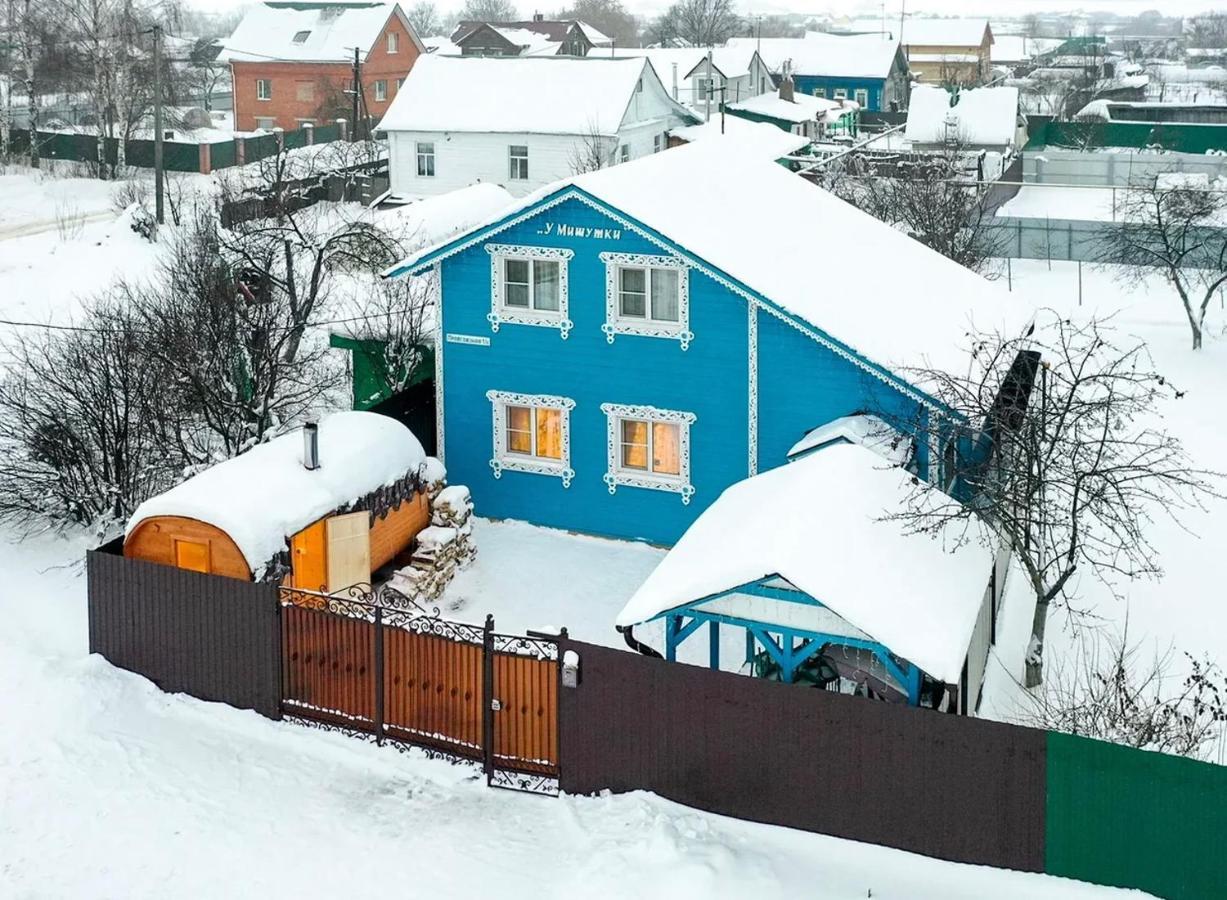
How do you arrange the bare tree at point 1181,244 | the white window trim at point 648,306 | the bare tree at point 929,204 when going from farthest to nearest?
the bare tree at point 929,204 → the bare tree at point 1181,244 → the white window trim at point 648,306

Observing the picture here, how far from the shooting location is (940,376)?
61.5ft

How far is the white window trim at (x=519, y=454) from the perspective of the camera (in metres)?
23.4

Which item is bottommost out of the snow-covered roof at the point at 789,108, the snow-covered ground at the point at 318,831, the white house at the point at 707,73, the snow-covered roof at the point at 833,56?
the snow-covered ground at the point at 318,831

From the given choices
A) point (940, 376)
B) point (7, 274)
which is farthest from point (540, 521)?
point (7, 274)

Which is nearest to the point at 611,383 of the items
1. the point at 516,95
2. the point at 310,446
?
the point at 310,446

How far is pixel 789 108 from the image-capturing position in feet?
251

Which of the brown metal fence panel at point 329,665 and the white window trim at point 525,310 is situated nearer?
the brown metal fence panel at point 329,665

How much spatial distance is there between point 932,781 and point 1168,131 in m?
69.1

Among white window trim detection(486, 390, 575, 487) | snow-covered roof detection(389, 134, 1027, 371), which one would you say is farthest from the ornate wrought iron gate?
snow-covered roof detection(389, 134, 1027, 371)

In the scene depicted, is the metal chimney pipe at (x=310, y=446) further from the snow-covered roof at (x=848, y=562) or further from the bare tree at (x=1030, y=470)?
the bare tree at (x=1030, y=470)

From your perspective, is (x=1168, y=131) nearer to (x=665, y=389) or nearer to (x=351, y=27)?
(x=351, y=27)

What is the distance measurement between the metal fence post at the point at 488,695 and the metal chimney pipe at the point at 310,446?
5.46 m

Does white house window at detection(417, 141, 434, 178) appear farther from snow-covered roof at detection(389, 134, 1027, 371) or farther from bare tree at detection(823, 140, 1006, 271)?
snow-covered roof at detection(389, 134, 1027, 371)

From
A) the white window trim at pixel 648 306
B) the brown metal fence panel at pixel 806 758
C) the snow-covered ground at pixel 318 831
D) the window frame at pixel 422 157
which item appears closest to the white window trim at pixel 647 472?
the white window trim at pixel 648 306
